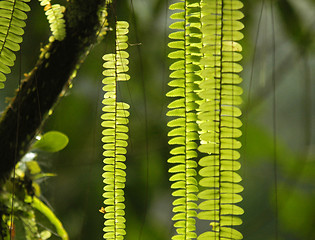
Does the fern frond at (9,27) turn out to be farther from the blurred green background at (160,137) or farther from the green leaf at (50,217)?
the blurred green background at (160,137)

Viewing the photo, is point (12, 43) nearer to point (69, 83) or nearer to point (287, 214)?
point (69, 83)

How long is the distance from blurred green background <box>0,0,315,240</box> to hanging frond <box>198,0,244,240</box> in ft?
3.82

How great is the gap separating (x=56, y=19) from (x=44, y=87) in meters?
0.16

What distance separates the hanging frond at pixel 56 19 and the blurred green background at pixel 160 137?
0.88 m

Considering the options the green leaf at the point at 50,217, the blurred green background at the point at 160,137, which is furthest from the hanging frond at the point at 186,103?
the blurred green background at the point at 160,137

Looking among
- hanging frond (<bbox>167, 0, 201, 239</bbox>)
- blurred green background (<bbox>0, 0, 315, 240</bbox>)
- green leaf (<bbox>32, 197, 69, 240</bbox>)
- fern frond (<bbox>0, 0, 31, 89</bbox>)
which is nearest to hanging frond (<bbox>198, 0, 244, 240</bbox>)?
hanging frond (<bbox>167, 0, 201, 239</bbox>)

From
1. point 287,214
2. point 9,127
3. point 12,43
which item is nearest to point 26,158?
point 9,127

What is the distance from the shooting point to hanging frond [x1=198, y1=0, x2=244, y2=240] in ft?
1.68

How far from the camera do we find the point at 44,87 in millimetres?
825

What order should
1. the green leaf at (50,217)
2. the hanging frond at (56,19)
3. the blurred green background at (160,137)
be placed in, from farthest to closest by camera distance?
the blurred green background at (160,137), the green leaf at (50,217), the hanging frond at (56,19)

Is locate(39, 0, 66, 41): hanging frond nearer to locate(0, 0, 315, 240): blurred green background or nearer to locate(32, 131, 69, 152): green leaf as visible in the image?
locate(32, 131, 69, 152): green leaf

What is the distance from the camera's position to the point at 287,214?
5.62 feet

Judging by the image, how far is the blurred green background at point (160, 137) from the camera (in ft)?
5.56

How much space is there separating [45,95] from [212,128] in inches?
17.6
